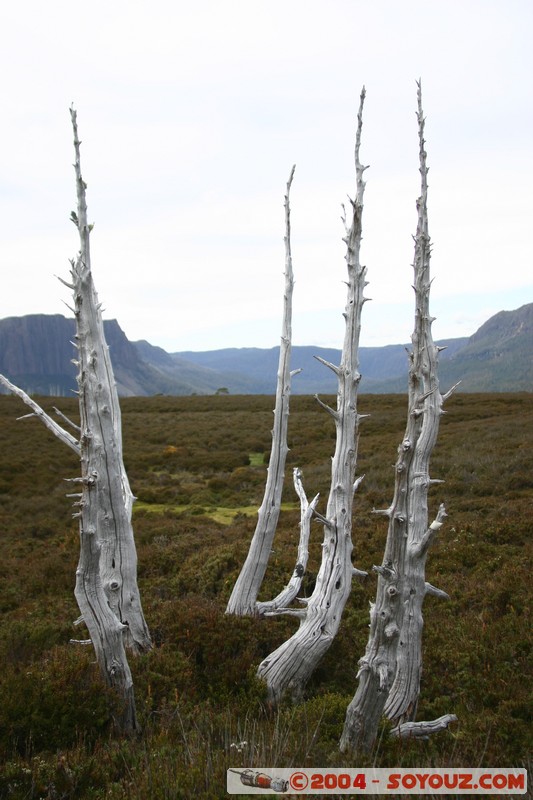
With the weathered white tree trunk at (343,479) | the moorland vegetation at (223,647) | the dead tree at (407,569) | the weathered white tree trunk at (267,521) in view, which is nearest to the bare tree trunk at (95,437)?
the moorland vegetation at (223,647)

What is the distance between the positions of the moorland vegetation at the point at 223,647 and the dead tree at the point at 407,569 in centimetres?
33

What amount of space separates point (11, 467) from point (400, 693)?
56.8 feet

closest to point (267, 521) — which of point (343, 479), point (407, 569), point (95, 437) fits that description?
point (343, 479)

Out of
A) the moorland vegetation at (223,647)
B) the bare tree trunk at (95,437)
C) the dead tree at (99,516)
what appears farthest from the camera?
the bare tree trunk at (95,437)

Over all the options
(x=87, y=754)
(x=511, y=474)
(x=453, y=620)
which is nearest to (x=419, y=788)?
(x=87, y=754)

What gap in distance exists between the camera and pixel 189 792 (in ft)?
9.88

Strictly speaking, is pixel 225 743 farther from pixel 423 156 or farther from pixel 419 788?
pixel 423 156

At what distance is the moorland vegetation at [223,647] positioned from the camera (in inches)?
140

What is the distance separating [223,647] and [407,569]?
2.25m

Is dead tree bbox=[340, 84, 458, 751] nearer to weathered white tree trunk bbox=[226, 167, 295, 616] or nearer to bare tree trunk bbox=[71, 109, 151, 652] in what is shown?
weathered white tree trunk bbox=[226, 167, 295, 616]

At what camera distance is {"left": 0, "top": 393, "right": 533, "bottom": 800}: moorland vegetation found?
140 inches

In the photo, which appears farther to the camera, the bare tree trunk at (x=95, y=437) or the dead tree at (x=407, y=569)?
the bare tree trunk at (x=95, y=437)

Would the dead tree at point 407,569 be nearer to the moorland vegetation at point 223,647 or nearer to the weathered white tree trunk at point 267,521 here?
the moorland vegetation at point 223,647

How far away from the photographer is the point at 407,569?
4.61m
